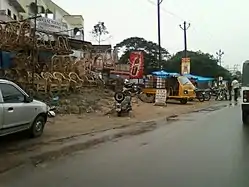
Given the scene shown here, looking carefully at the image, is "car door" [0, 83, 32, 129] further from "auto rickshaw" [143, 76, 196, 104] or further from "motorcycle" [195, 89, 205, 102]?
"motorcycle" [195, 89, 205, 102]

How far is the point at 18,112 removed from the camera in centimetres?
1139

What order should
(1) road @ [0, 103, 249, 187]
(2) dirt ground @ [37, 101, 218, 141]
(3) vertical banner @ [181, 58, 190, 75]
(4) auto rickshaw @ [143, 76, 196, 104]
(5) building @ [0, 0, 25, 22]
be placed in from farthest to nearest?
1. (5) building @ [0, 0, 25, 22]
2. (3) vertical banner @ [181, 58, 190, 75]
3. (4) auto rickshaw @ [143, 76, 196, 104]
4. (2) dirt ground @ [37, 101, 218, 141]
5. (1) road @ [0, 103, 249, 187]

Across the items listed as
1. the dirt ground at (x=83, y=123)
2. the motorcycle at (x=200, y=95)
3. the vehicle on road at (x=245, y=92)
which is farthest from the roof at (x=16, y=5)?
the vehicle on road at (x=245, y=92)

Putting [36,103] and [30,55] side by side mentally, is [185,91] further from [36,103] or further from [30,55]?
[36,103]

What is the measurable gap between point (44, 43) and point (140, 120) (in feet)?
24.3

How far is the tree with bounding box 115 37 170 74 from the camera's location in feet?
251

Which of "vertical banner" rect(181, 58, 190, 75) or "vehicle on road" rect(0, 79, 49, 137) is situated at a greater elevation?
"vertical banner" rect(181, 58, 190, 75)

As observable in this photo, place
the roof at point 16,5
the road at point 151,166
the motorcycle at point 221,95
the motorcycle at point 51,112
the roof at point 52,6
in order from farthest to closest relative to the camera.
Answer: the roof at point 52,6 < the roof at point 16,5 < the motorcycle at point 221,95 < the motorcycle at point 51,112 < the road at point 151,166

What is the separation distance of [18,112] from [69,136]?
2251 mm

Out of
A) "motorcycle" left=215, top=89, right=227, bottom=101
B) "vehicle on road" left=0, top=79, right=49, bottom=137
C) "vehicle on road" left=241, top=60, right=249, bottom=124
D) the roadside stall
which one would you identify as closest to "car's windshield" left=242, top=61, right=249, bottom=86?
"vehicle on road" left=241, top=60, right=249, bottom=124

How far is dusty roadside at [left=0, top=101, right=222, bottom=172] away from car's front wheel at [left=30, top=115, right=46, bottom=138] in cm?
20

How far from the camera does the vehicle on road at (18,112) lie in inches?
428

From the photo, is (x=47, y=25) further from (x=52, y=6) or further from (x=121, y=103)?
(x=52, y=6)

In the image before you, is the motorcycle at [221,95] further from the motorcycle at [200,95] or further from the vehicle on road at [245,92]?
the vehicle on road at [245,92]
